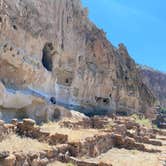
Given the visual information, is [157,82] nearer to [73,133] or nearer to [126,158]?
[73,133]

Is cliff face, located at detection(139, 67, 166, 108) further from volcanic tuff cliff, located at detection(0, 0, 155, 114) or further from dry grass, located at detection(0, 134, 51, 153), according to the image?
dry grass, located at detection(0, 134, 51, 153)

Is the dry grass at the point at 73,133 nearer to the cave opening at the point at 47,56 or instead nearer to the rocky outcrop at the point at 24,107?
the rocky outcrop at the point at 24,107

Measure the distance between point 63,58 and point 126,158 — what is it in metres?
15.1

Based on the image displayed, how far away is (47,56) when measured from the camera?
28.2 meters

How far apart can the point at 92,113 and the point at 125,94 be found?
32.2ft

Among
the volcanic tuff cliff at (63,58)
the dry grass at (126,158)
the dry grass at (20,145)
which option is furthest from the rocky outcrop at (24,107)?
the dry grass at (20,145)

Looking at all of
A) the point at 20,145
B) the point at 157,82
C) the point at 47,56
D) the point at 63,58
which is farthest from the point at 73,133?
the point at 157,82

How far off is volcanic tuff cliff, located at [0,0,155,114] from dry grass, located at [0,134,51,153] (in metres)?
8.22

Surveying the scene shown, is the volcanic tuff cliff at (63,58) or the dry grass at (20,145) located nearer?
the dry grass at (20,145)

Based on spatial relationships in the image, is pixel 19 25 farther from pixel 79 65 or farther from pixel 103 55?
pixel 103 55

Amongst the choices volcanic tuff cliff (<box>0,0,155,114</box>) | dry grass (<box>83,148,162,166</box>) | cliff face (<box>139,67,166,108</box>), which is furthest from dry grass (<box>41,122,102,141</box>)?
cliff face (<box>139,67,166,108</box>)

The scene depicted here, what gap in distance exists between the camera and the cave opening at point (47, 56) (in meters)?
27.7

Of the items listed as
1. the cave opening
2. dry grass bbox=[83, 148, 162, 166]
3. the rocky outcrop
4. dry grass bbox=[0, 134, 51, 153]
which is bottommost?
dry grass bbox=[83, 148, 162, 166]

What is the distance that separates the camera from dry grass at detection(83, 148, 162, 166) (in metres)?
14.7
